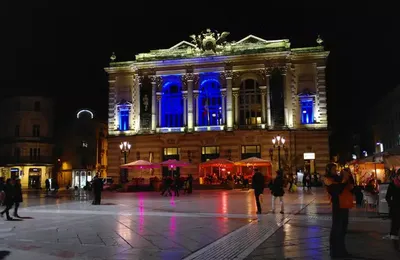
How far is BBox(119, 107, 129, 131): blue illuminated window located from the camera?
2276 inches

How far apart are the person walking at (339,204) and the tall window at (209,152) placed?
1735 inches

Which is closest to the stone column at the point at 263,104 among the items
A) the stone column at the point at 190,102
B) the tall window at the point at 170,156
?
the stone column at the point at 190,102

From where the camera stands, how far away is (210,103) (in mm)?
55250

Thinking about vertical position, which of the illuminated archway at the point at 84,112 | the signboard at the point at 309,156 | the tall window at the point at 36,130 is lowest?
the signboard at the point at 309,156

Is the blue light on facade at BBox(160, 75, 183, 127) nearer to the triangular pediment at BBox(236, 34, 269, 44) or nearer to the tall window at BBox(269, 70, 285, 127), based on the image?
the triangular pediment at BBox(236, 34, 269, 44)

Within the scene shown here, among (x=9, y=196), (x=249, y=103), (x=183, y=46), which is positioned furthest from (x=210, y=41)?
(x=9, y=196)

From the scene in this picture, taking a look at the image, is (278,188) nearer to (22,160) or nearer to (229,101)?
(229,101)

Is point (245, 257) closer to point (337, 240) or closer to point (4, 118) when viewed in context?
point (337, 240)

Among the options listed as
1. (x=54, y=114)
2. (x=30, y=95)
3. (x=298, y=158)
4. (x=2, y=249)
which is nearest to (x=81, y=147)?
(x=54, y=114)

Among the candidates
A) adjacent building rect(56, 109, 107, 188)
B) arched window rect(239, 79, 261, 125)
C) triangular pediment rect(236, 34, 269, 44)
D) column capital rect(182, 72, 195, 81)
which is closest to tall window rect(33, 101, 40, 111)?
adjacent building rect(56, 109, 107, 188)

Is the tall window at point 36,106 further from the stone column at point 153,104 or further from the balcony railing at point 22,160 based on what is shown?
Answer: the stone column at point 153,104

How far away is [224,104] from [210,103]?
2.17 m

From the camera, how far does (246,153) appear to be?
5253cm

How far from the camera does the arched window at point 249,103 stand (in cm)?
5353
